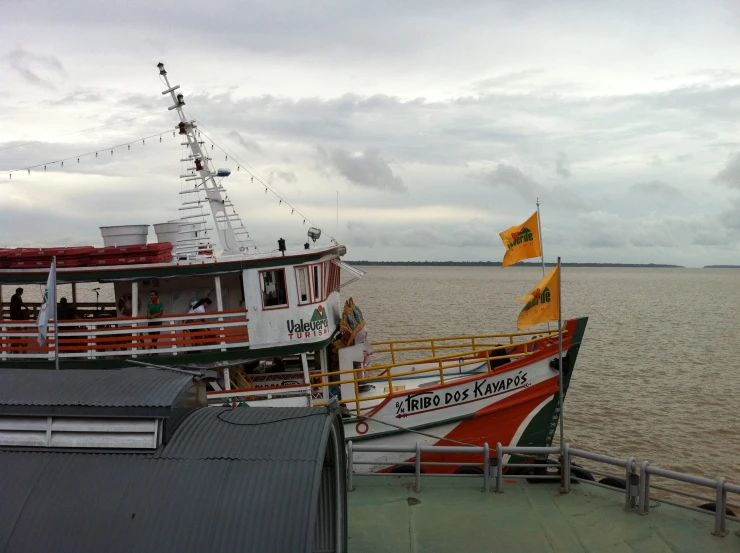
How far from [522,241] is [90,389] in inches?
357

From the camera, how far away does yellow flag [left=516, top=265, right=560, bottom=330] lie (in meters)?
11.5

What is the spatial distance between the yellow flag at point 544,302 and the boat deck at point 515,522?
2809 millimetres

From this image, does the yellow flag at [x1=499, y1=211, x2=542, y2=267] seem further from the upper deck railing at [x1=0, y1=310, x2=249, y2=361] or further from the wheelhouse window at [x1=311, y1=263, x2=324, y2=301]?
the upper deck railing at [x1=0, y1=310, x2=249, y2=361]

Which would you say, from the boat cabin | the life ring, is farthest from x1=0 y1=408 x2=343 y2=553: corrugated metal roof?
the life ring

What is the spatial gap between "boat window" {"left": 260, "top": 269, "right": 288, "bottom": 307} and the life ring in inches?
127

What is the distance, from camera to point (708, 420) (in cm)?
2231

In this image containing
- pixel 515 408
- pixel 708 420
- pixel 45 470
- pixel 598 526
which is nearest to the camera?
pixel 45 470

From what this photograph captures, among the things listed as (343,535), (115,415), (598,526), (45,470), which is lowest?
(598,526)

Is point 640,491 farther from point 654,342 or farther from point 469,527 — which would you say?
point 654,342

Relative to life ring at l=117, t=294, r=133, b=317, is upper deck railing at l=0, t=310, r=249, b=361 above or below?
below

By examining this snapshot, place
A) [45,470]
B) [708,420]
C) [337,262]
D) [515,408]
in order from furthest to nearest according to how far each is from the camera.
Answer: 1. [708,420]
2. [337,262]
3. [515,408]
4. [45,470]

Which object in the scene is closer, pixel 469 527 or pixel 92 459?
pixel 92 459

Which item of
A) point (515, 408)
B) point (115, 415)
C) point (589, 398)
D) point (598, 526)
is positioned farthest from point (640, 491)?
point (589, 398)

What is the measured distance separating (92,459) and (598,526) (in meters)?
6.75
